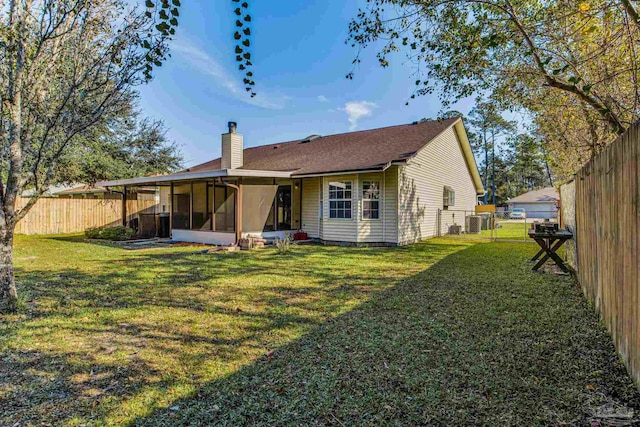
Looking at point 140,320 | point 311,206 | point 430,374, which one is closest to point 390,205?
point 311,206

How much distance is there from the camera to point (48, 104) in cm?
525

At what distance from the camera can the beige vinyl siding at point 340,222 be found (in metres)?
12.3

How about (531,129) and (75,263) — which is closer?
(75,263)

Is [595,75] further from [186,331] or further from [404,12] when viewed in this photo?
[186,331]

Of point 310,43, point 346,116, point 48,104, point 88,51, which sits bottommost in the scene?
point 48,104

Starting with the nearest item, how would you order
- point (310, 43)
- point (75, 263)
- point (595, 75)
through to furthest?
point (595, 75) < point (75, 263) < point (310, 43)

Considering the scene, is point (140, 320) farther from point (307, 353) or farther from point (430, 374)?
point (430, 374)

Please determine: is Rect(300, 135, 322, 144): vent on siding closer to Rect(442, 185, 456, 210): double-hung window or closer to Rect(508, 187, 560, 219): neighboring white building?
Rect(442, 185, 456, 210): double-hung window

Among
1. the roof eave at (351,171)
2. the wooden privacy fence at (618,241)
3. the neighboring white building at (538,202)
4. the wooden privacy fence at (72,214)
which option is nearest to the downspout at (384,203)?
the roof eave at (351,171)

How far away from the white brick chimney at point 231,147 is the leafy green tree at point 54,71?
9.55m

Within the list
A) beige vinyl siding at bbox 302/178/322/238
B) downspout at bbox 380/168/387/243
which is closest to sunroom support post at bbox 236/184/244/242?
beige vinyl siding at bbox 302/178/322/238

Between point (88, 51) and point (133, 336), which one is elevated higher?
point (88, 51)

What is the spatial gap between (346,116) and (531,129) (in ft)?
33.9

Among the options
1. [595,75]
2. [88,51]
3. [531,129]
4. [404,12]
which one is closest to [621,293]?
[404,12]
